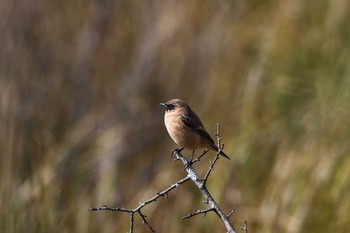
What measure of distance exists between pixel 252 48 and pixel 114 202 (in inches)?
136

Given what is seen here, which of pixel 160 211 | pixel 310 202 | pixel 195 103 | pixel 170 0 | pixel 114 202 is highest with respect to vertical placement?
pixel 170 0

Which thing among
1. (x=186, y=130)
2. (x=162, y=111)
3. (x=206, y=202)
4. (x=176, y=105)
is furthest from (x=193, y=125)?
(x=162, y=111)

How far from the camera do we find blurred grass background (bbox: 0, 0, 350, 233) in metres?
5.82

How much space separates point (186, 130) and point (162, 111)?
4.68 m

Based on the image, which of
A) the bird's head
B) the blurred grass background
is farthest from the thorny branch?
the blurred grass background

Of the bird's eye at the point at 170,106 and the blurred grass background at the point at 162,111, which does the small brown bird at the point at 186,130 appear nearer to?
the bird's eye at the point at 170,106

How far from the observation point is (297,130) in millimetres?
7188

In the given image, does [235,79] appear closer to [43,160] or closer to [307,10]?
[307,10]

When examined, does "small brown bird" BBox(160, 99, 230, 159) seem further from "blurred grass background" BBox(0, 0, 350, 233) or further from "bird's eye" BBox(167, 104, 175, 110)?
"blurred grass background" BBox(0, 0, 350, 233)

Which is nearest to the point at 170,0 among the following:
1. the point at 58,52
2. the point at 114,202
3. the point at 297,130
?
the point at 58,52

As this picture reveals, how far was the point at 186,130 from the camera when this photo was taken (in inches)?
189

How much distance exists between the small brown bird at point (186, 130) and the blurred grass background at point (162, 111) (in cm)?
105

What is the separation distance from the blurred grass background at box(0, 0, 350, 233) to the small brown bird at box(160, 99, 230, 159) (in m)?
1.05

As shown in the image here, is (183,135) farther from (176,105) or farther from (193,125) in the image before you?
(176,105)
